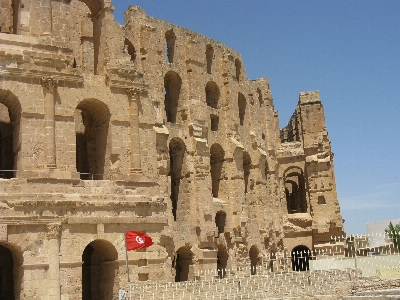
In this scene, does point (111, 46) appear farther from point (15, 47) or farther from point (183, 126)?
point (183, 126)

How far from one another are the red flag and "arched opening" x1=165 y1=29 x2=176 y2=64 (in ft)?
44.1

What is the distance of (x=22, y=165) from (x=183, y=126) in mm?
12042

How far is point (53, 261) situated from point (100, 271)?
3238 mm

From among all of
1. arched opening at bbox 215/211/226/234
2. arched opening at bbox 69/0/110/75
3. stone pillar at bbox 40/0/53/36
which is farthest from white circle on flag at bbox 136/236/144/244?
arched opening at bbox 215/211/226/234

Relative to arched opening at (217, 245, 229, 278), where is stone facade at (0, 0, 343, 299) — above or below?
above

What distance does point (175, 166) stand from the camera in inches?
1184

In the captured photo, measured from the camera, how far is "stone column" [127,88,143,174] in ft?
71.2

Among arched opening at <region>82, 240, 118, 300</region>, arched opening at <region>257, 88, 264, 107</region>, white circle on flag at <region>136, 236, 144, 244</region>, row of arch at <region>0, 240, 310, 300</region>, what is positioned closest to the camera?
row of arch at <region>0, 240, 310, 300</region>

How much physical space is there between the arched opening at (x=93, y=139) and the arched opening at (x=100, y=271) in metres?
2.84

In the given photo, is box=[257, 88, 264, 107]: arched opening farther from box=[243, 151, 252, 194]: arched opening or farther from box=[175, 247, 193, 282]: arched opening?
box=[175, 247, 193, 282]: arched opening

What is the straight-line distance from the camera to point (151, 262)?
2091 cm

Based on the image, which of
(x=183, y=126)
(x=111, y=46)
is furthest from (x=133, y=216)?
(x=183, y=126)

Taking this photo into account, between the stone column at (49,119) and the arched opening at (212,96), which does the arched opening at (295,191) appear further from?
the stone column at (49,119)

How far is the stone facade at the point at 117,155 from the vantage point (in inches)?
754
